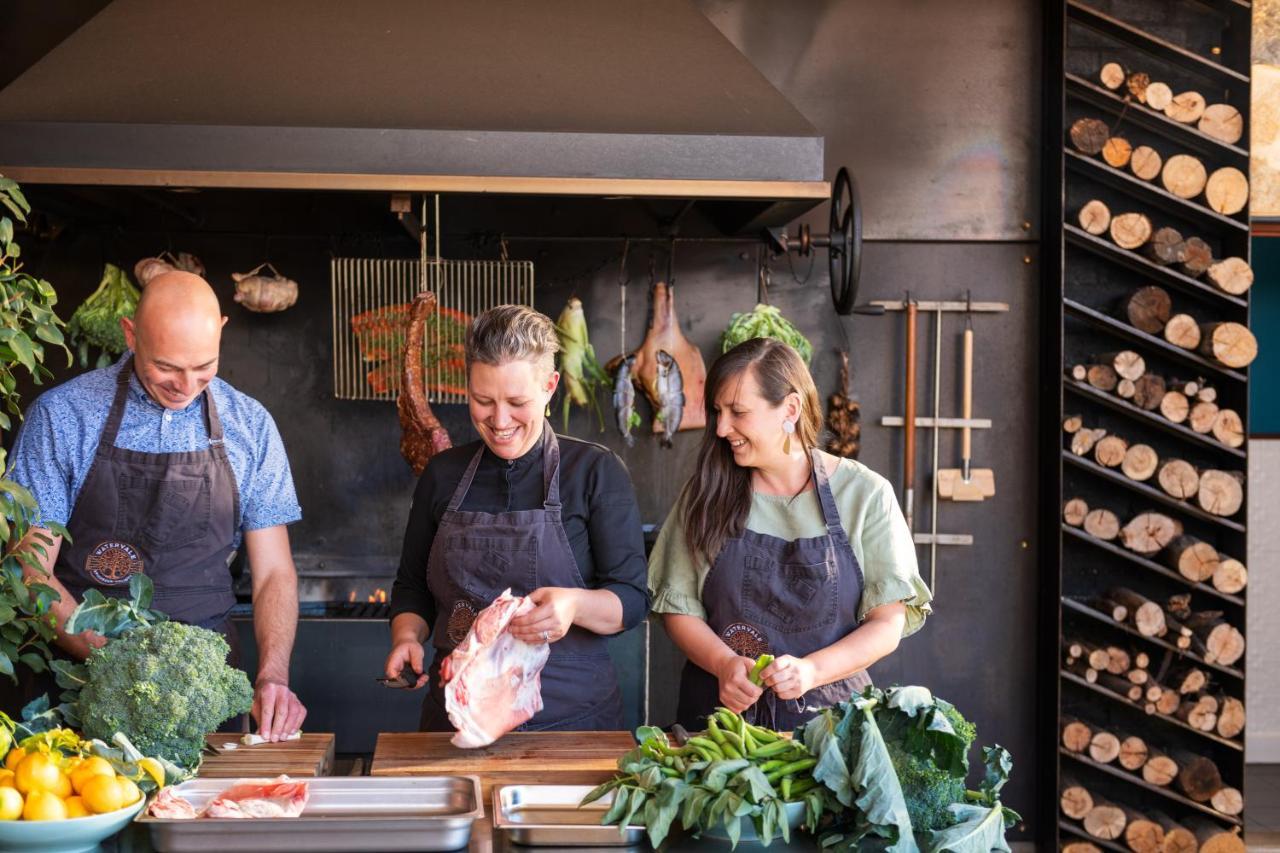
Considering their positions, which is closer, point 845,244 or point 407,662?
point 407,662

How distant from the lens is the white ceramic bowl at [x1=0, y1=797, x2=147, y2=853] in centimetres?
201

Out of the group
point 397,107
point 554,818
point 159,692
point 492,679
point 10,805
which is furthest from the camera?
point 397,107

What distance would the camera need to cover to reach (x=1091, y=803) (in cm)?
515

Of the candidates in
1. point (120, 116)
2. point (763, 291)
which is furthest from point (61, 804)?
point (763, 291)

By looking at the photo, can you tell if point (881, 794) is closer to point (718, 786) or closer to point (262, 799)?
point (718, 786)

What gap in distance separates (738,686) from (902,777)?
0.71 metres

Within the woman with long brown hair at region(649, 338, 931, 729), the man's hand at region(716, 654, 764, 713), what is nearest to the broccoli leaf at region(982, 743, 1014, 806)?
the man's hand at region(716, 654, 764, 713)

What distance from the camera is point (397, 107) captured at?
4125mm

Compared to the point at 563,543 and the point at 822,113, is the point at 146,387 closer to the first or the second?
the point at 563,543

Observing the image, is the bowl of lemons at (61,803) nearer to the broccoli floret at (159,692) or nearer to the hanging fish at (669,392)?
the broccoli floret at (159,692)

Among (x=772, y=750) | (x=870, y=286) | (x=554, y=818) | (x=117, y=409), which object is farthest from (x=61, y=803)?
(x=870, y=286)

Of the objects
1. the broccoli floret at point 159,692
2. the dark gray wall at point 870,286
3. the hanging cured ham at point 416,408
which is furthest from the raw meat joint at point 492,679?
the dark gray wall at point 870,286

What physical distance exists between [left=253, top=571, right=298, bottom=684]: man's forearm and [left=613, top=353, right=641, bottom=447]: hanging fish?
188 centimetres

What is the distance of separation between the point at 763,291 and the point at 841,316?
1.11 feet
